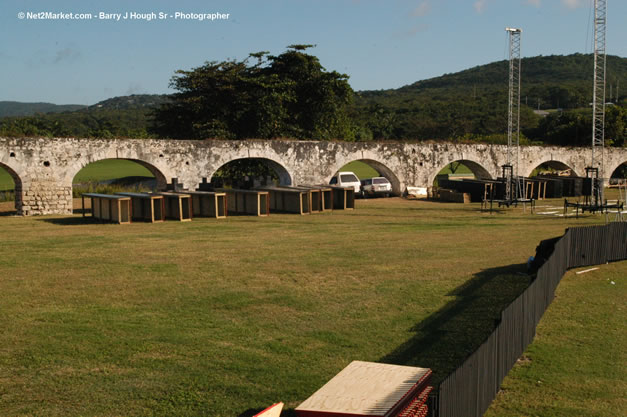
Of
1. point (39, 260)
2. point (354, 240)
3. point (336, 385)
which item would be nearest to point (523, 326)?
point (336, 385)

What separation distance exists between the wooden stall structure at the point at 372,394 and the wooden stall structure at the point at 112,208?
16034 millimetres

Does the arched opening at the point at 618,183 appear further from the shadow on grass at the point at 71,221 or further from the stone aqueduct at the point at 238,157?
the shadow on grass at the point at 71,221

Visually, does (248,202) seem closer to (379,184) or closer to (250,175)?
(250,175)

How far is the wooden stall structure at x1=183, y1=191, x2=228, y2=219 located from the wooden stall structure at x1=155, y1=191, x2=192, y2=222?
49cm

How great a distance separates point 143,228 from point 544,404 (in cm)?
1576

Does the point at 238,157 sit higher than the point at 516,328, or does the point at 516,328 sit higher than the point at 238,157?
the point at 238,157

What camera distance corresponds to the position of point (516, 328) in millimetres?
8000

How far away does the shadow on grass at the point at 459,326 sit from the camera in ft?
26.9

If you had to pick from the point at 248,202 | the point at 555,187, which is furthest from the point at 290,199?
the point at 555,187

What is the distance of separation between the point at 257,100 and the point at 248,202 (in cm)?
1519

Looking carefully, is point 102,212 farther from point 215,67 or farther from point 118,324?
point 215,67

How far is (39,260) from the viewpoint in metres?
14.5

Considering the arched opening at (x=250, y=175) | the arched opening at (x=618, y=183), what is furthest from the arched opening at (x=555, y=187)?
the arched opening at (x=250, y=175)

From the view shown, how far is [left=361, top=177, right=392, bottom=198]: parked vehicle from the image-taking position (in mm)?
32656
